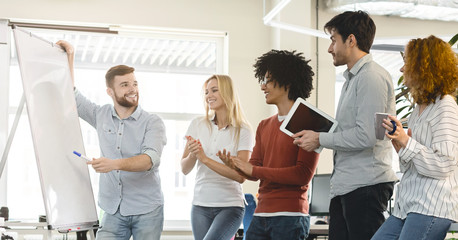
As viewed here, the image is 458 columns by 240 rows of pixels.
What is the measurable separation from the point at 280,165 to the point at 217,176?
66 centimetres

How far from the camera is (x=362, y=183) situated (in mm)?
2248

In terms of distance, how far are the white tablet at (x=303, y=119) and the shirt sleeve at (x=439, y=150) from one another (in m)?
0.47

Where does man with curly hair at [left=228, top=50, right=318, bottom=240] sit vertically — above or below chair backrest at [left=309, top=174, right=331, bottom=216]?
above

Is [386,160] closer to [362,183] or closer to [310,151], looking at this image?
[362,183]

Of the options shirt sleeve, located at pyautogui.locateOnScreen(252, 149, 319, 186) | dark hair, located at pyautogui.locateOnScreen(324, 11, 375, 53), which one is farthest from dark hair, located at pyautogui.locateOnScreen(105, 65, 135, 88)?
dark hair, located at pyautogui.locateOnScreen(324, 11, 375, 53)

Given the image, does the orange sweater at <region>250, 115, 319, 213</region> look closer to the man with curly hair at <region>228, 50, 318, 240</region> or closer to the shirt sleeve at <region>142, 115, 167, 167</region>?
the man with curly hair at <region>228, 50, 318, 240</region>

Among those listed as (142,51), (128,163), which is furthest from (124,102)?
(142,51)

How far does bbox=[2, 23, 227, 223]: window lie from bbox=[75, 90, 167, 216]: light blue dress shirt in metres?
2.75

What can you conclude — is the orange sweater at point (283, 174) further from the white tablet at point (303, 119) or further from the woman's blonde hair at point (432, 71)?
the woman's blonde hair at point (432, 71)

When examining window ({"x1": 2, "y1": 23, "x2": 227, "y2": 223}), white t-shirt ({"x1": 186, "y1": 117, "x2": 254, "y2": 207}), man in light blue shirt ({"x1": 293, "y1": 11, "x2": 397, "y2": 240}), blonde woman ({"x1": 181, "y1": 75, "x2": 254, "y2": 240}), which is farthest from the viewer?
window ({"x1": 2, "y1": 23, "x2": 227, "y2": 223})

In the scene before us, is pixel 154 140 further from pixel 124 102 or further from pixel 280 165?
pixel 280 165

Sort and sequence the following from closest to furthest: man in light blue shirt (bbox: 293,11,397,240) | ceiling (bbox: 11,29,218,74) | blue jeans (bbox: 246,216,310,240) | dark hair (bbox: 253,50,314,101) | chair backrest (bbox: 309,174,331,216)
A: man in light blue shirt (bbox: 293,11,397,240)
blue jeans (bbox: 246,216,310,240)
dark hair (bbox: 253,50,314,101)
chair backrest (bbox: 309,174,331,216)
ceiling (bbox: 11,29,218,74)

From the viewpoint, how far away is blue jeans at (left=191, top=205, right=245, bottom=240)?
309 cm

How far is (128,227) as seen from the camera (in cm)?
300
